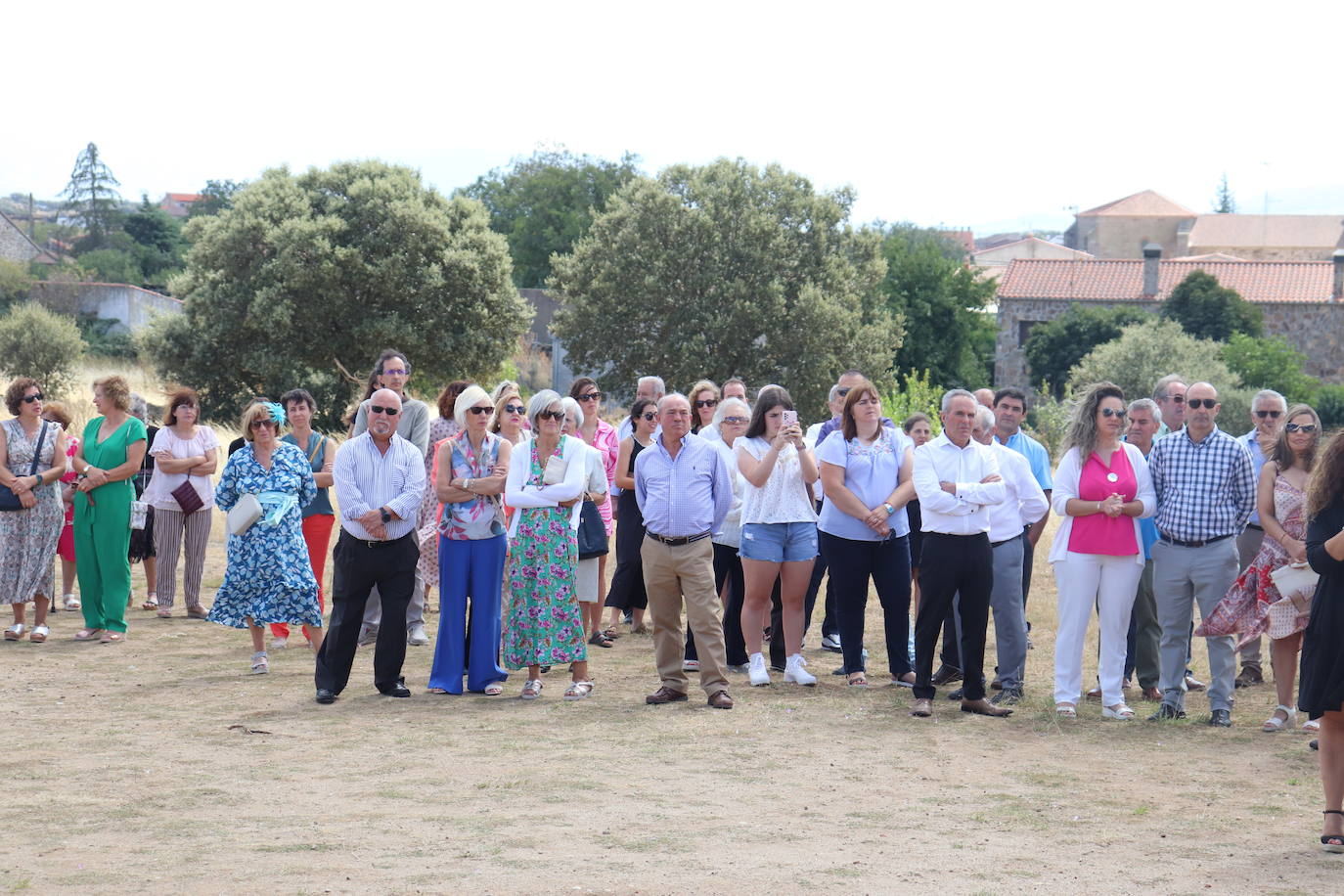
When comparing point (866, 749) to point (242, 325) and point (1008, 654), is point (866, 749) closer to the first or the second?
point (1008, 654)

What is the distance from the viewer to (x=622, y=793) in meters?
6.28

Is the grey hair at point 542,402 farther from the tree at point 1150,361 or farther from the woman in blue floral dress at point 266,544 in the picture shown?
the tree at point 1150,361

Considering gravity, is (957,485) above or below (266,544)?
above

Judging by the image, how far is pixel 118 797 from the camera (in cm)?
611

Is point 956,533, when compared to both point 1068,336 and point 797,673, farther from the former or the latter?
point 1068,336

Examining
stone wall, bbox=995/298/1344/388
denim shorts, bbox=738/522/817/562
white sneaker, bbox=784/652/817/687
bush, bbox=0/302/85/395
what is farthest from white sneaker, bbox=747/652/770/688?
stone wall, bbox=995/298/1344/388

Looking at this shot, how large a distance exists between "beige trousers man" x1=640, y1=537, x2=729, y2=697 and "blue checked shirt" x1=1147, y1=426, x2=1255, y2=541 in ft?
8.68

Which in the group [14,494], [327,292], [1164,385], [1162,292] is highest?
[1162,292]

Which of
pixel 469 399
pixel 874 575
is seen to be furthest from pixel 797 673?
pixel 469 399

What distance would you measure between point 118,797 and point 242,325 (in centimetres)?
2557

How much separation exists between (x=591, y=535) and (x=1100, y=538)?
3.55 metres

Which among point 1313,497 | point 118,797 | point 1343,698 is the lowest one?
point 118,797

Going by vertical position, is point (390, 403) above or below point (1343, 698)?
above

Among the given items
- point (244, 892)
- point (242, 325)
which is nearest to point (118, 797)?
point (244, 892)
